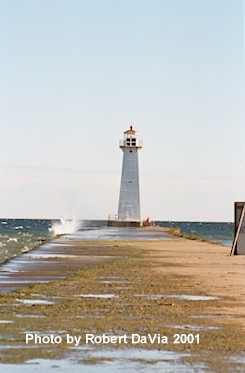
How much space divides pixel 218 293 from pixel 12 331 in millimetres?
5752

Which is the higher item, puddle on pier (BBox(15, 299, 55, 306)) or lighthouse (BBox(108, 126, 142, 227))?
lighthouse (BBox(108, 126, 142, 227))

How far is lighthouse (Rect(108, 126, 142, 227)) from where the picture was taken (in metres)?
71.2

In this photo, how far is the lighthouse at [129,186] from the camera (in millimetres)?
71188

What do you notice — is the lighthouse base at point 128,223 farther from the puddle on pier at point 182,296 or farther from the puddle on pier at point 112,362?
the puddle on pier at point 112,362

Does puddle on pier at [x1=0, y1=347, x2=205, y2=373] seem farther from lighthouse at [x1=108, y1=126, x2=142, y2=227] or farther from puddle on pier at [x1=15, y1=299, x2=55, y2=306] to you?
lighthouse at [x1=108, y1=126, x2=142, y2=227]

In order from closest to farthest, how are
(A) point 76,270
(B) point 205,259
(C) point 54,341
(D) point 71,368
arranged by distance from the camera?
(D) point 71,368 < (C) point 54,341 < (A) point 76,270 < (B) point 205,259

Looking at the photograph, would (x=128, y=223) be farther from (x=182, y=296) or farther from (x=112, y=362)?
(x=112, y=362)

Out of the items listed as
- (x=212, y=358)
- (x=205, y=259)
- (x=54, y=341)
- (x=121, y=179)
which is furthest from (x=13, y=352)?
(x=121, y=179)

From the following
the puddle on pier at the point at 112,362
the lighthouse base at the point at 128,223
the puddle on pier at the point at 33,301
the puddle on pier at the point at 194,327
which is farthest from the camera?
the lighthouse base at the point at 128,223

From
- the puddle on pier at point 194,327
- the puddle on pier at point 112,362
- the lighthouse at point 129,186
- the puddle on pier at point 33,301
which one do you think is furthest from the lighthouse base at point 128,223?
the puddle on pier at point 112,362

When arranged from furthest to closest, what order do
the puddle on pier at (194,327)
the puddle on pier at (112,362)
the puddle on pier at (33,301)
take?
1. the puddle on pier at (33,301)
2. the puddle on pier at (194,327)
3. the puddle on pier at (112,362)

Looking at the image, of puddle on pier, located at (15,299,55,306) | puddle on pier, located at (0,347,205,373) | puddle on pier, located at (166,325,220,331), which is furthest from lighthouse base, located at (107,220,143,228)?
puddle on pier, located at (0,347,205,373)

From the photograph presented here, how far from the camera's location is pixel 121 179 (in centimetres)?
7194

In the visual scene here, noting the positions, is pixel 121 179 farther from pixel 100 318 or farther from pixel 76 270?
pixel 100 318
